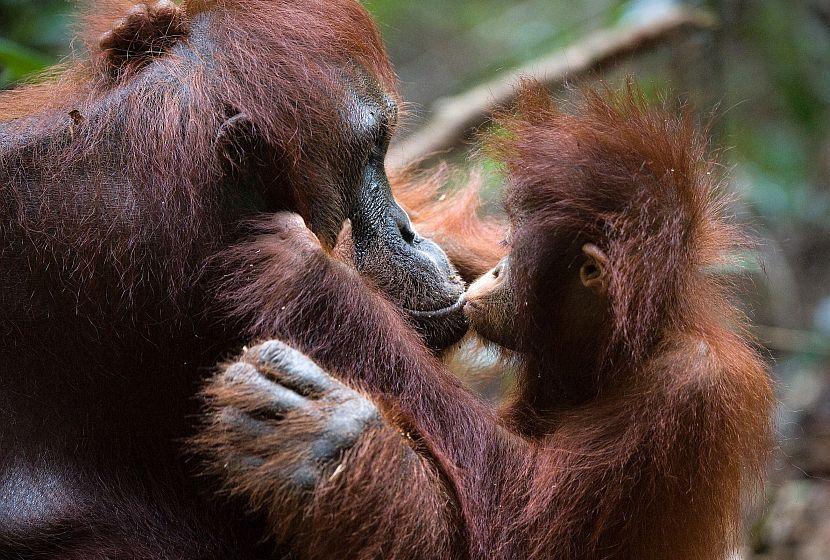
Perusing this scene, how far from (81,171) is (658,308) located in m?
1.45

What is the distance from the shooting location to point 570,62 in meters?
5.00

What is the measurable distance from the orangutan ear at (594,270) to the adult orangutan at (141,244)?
27.4 inches

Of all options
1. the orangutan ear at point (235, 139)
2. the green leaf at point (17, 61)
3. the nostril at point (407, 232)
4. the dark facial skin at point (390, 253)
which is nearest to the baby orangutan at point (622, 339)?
the dark facial skin at point (390, 253)

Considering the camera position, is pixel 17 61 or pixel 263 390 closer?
pixel 263 390

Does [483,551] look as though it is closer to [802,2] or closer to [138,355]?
[138,355]

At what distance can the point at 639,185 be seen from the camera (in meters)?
2.46

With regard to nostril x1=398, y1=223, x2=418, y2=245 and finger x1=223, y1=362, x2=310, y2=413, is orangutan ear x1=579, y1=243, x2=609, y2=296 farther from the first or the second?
finger x1=223, y1=362, x2=310, y2=413

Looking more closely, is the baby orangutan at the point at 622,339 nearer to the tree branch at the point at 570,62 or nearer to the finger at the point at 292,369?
the finger at the point at 292,369

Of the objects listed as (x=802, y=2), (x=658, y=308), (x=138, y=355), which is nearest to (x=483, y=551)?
(x=658, y=308)

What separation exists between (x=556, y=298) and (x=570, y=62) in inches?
107

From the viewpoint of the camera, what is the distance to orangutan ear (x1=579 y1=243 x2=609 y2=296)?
2.44 metres

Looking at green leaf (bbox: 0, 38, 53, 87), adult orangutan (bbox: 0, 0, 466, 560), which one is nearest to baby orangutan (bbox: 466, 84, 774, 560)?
adult orangutan (bbox: 0, 0, 466, 560)

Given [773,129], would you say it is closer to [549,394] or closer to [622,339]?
[549,394]

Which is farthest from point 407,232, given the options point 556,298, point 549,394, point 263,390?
point 263,390
